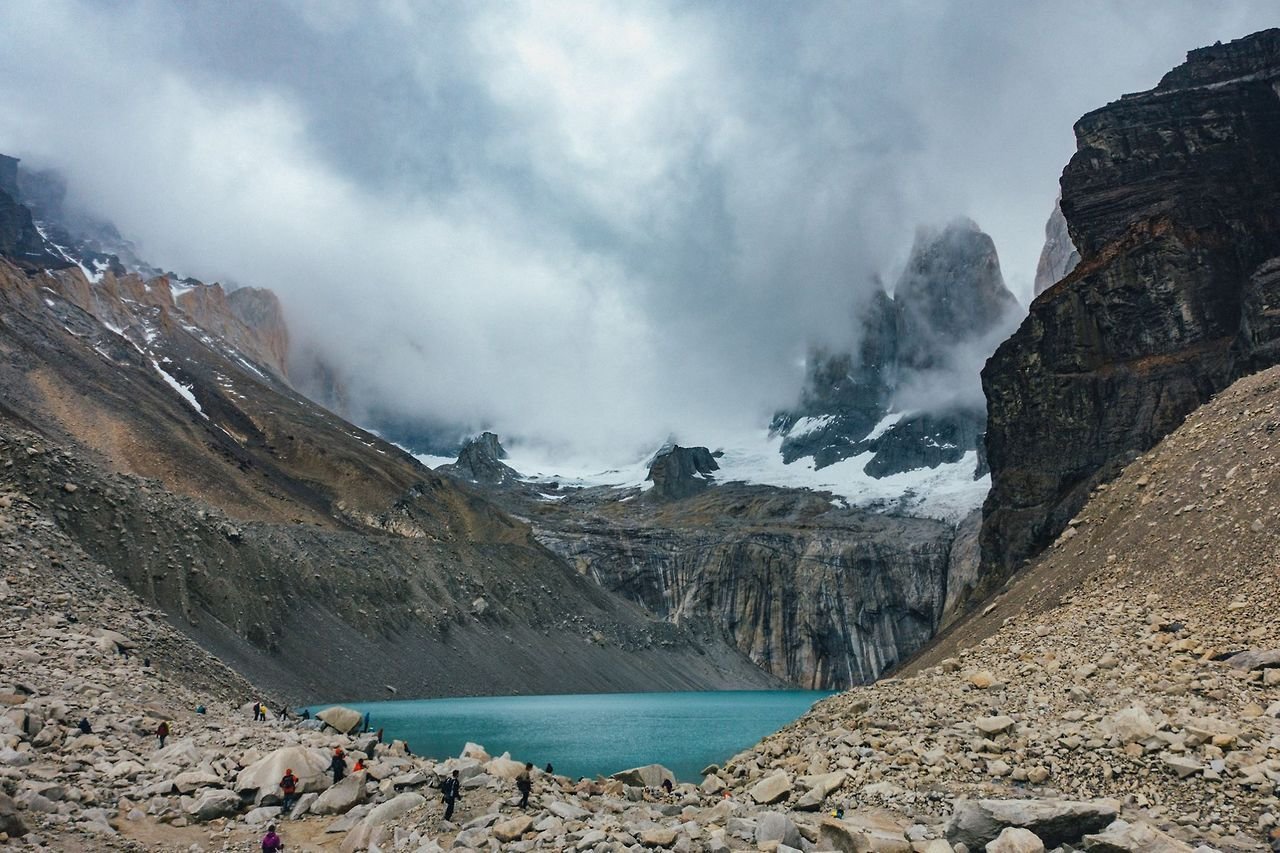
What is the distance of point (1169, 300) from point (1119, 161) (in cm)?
1344

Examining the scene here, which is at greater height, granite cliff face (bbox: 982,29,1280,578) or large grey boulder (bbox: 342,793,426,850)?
granite cliff face (bbox: 982,29,1280,578)

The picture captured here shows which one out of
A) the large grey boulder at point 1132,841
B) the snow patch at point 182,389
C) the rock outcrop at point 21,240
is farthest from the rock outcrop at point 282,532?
the large grey boulder at point 1132,841

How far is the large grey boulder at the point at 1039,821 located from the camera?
14914 mm

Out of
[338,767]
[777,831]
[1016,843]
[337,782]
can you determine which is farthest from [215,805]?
[1016,843]

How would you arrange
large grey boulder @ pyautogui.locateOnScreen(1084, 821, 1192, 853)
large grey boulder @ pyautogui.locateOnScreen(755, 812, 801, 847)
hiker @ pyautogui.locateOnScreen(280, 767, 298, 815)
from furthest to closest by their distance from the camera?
hiker @ pyautogui.locateOnScreen(280, 767, 298, 815), large grey boulder @ pyautogui.locateOnScreen(755, 812, 801, 847), large grey boulder @ pyautogui.locateOnScreen(1084, 821, 1192, 853)

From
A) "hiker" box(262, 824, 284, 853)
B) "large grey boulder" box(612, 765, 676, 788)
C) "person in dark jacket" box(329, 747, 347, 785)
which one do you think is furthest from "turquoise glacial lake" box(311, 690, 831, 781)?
"hiker" box(262, 824, 284, 853)

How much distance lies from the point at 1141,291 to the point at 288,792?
5781 cm

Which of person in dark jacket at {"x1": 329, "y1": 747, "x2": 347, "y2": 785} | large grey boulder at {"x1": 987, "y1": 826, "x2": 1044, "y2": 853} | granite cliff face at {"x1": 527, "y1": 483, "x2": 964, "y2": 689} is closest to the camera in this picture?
large grey boulder at {"x1": 987, "y1": 826, "x2": 1044, "y2": 853}

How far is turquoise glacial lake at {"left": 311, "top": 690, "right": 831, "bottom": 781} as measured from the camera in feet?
135

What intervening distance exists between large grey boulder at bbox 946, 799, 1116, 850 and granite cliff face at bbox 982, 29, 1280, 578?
140ft

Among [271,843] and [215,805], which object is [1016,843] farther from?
[215,805]

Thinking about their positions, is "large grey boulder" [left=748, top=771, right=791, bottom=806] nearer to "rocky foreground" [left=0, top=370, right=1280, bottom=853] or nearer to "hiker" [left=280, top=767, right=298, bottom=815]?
"rocky foreground" [left=0, top=370, right=1280, bottom=853]

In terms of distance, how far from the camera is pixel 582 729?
57156 mm

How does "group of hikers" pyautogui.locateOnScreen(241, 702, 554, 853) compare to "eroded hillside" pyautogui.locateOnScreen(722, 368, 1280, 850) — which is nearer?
"group of hikers" pyautogui.locateOnScreen(241, 702, 554, 853)
